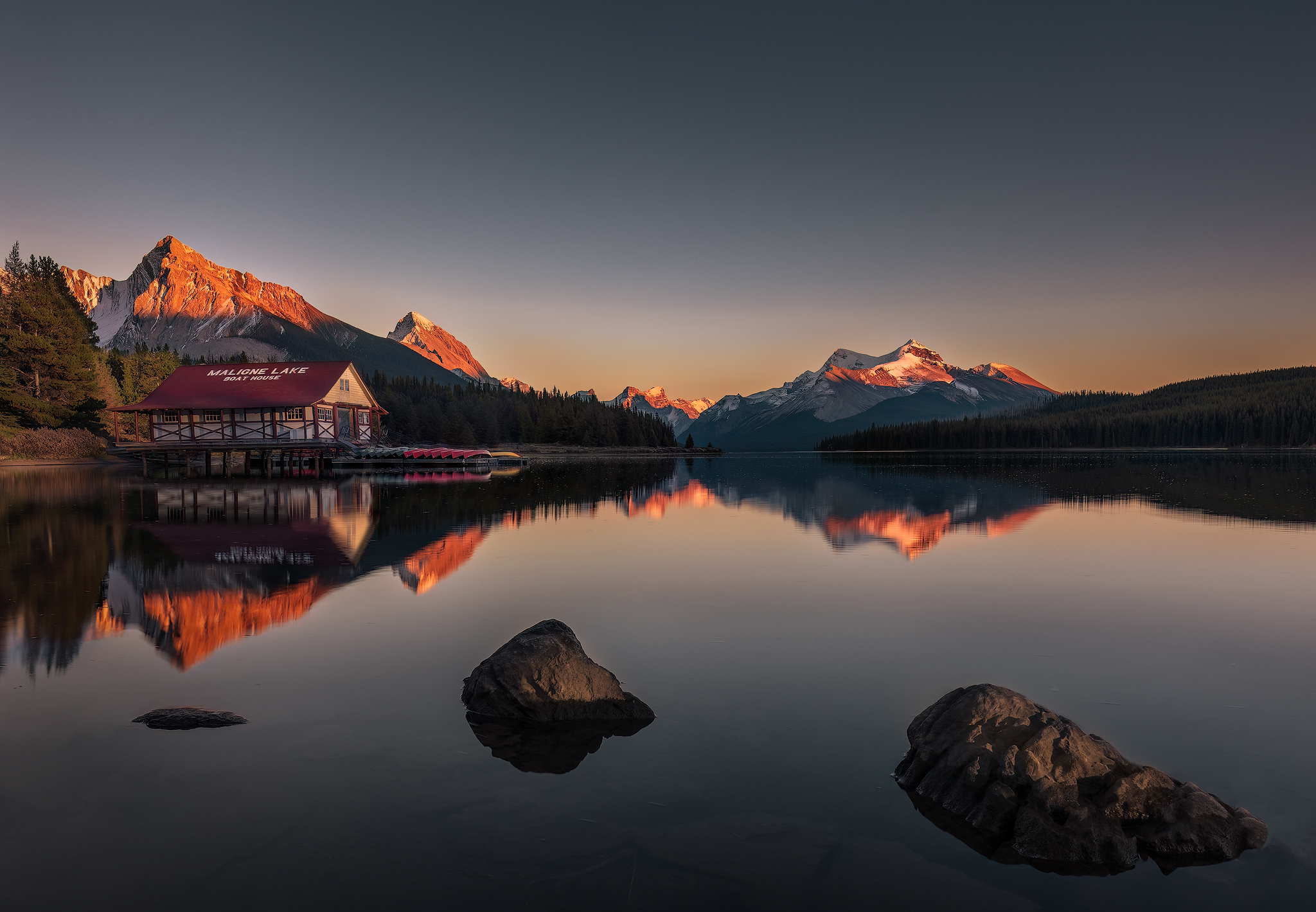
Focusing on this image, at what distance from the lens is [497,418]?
146375 mm

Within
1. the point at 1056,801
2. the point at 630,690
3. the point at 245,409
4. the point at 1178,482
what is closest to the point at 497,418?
the point at 245,409

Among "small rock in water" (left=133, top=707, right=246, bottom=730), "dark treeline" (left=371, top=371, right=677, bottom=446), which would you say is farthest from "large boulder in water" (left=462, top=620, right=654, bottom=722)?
"dark treeline" (left=371, top=371, right=677, bottom=446)

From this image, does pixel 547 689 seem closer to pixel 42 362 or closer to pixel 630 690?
pixel 630 690

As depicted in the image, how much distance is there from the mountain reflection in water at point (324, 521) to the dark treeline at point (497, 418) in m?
68.0

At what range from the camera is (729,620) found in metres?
13.7

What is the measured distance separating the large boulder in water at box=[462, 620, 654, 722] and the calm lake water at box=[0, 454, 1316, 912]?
0.44 m

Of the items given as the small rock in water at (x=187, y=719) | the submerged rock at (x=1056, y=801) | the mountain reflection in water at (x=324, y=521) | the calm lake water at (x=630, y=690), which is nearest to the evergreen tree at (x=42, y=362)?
the mountain reflection in water at (x=324, y=521)

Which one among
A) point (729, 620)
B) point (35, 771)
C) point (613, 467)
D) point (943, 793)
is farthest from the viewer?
point (613, 467)

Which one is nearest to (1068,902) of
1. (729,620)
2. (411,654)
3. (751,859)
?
(751,859)

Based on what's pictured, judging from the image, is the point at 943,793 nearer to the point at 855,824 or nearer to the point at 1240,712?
the point at 855,824

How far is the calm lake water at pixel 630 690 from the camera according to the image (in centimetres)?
571

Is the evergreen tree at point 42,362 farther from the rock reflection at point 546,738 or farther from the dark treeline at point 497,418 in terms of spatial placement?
the rock reflection at point 546,738

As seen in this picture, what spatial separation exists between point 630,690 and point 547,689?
1.45 m

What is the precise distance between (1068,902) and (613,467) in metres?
84.3
